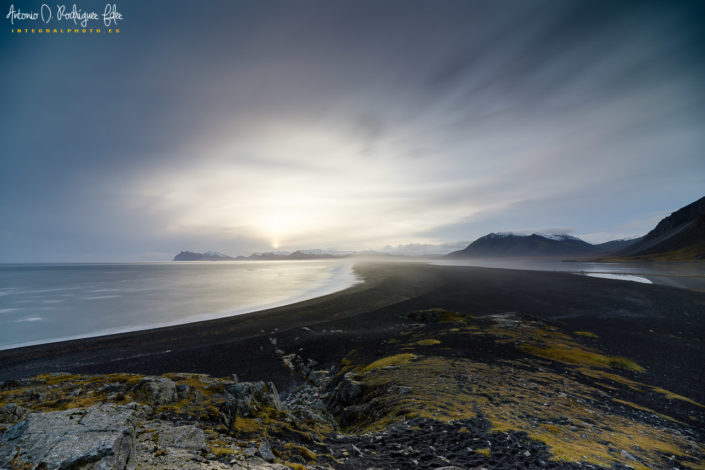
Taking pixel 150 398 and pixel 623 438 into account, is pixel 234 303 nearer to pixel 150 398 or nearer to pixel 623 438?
pixel 150 398

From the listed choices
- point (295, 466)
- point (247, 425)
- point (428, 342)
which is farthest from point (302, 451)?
point (428, 342)

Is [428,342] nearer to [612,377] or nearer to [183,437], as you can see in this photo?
[612,377]

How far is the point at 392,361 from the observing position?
64.9 ft

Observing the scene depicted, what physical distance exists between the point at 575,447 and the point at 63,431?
13883 millimetres

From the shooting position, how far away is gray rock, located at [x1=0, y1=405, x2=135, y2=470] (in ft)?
14.5

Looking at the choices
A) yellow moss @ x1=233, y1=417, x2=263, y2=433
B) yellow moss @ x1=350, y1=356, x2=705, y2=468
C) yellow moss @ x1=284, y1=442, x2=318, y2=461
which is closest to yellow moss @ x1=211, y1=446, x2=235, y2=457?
yellow moss @ x1=233, y1=417, x2=263, y2=433

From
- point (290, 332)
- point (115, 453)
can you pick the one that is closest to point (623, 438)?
point (115, 453)

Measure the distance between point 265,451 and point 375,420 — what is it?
6.50 metres

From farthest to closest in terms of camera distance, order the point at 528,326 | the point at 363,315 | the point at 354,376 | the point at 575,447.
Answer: the point at 363,315 < the point at 528,326 < the point at 354,376 < the point at 575,447

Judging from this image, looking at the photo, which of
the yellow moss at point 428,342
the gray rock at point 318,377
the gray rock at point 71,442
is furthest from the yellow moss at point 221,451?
the yellow moss at point 428,342

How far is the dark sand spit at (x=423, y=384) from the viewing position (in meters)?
8.76

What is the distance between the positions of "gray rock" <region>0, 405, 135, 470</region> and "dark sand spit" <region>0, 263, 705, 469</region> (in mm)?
1173

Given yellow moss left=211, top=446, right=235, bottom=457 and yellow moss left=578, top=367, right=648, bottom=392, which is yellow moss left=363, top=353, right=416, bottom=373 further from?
yellow moss left=211, top=446, right=235, bottom=457

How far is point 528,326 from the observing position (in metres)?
28.2
